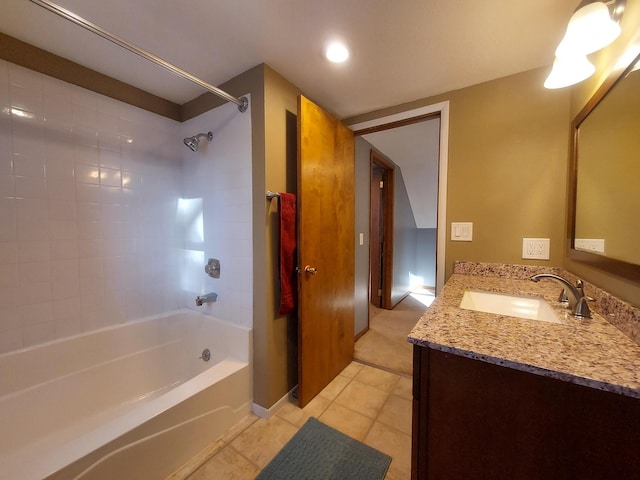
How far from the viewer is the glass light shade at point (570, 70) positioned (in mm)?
979

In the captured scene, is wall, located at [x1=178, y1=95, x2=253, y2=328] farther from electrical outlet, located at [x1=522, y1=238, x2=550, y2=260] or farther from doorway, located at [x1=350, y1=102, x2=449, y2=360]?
electrical outlet, located at [x1=522, y1=238, x2=550, y2=260]

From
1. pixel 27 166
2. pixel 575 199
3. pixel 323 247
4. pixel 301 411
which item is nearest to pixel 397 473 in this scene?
pixel 301 411

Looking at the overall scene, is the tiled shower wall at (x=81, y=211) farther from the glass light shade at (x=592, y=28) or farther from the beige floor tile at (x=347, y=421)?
the glass light shade at (x=592, y=28)

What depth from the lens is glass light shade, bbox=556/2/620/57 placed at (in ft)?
2.70

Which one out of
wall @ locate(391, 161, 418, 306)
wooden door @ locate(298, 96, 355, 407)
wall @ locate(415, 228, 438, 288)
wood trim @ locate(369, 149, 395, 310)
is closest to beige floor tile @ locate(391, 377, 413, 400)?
wooden door @ locate(298, 96, 355, 407)

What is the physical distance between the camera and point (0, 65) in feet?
3.96

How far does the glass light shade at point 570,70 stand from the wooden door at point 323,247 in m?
1.17

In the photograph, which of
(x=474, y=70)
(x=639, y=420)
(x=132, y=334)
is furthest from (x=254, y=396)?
(x=474, y=70)

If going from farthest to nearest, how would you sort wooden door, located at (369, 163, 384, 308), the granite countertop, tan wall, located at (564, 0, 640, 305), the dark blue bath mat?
wooden door, located at (369, 163, 384, 308) → the dark blue bath mat → tan wall, located at (564, 0, 640, 305) → the granite countertop

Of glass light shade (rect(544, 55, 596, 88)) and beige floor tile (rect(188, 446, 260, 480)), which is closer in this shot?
glass light shade (rect(544, 55, 596, 88))

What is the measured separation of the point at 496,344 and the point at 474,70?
A: 1.57 metres

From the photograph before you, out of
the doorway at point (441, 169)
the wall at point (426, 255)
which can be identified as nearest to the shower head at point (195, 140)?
the doorway at point (441, 169)

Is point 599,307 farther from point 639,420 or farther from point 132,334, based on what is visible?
point 132,334

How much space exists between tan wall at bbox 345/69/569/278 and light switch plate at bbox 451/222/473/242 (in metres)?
0.03
